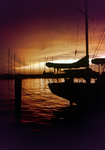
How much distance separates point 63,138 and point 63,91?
868 cm

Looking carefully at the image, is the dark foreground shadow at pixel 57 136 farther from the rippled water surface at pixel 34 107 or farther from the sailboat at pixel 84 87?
the sailboat at pixel 84 87

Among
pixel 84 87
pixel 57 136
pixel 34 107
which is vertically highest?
pixel 84 87

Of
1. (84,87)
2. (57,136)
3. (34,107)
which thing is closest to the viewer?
(57,136)

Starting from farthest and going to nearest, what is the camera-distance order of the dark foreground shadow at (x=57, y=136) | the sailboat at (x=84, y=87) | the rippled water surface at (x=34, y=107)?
the sailboat at (x=84, y=87) → the rippled water surface at (x=34, y=107) → the dark foreground shadow at (x=57, y=136)

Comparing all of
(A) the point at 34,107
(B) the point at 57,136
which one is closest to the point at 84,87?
(A) the point at 34,107

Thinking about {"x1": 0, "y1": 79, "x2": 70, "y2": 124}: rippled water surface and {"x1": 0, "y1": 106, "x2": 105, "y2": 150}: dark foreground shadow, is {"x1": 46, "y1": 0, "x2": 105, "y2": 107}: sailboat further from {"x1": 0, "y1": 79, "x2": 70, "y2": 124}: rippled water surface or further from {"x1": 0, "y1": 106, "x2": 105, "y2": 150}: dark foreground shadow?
{"x1": 0, "y1": 106, "x2": 105, "y2": 150}: dark foreground shadow

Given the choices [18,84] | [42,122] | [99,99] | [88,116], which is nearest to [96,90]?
[99,99]

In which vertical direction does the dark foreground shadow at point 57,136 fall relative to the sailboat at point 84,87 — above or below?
below

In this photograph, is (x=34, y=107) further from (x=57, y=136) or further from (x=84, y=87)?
(x=57, y=136)

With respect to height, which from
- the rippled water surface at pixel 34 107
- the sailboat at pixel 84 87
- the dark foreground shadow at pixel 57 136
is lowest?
the rippled water surface at pixel 34 107

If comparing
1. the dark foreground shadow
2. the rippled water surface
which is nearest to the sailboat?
the rippled water surface

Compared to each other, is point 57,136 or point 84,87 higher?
point 84,87

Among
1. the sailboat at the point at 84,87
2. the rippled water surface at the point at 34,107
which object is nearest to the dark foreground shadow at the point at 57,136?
the rippled water surface at the point at 34,107

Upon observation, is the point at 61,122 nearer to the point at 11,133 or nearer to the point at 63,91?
the point at 11,133
